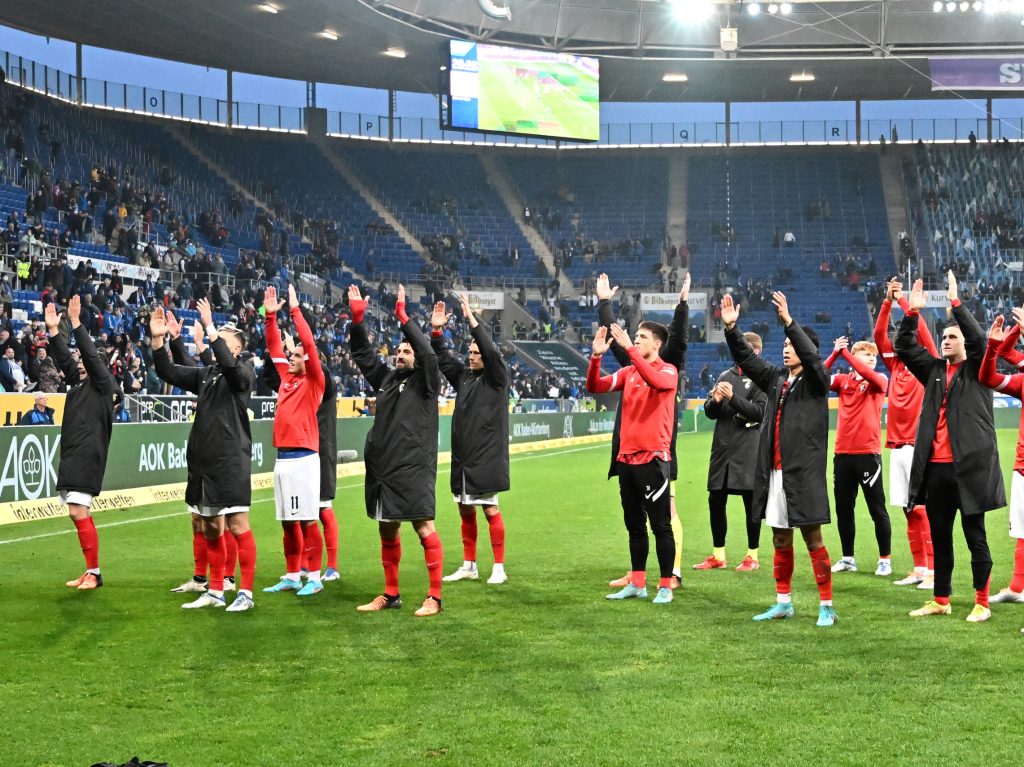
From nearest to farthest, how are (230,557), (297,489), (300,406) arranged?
(297,489) < (300,406) < (230,557)

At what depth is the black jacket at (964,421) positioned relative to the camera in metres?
8.05

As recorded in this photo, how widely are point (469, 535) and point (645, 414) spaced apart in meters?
2.57

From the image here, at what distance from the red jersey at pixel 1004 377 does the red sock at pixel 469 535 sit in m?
4.70

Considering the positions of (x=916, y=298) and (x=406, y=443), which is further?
(x=406, y=443)

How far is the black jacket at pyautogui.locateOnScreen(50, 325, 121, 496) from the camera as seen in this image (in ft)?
32.1

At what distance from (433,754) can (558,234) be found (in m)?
47.9

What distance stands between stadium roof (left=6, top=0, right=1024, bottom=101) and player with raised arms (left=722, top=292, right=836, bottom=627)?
31.1 m

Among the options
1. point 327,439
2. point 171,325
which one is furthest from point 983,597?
point 171,325

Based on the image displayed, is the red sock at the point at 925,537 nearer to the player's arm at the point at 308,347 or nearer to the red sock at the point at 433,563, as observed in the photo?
the red sock at the point at 433,563

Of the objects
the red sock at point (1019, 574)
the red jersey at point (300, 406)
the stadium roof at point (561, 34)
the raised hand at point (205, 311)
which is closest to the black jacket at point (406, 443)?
the red jersey at point (300, 406)

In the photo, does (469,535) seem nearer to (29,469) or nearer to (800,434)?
(800,434)

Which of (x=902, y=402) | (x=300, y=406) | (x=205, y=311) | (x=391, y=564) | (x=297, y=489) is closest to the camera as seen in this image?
(x=391, y=564)

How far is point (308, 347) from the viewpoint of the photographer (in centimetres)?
930

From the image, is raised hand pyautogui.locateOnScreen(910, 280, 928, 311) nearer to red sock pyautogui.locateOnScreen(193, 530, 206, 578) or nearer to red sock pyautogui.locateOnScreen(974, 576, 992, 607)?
red sock pyautogui.locateOnScreen(974, 576, 992, 607)
